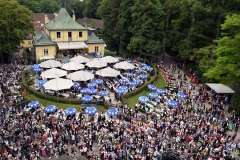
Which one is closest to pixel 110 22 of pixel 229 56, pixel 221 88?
pixel 221 88

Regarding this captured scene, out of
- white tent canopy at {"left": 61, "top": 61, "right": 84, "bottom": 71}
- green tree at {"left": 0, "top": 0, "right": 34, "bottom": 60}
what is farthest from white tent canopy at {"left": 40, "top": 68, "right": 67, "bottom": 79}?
green tree at {"left": 0, "top": 0, "right": 34, "bottom": 60}

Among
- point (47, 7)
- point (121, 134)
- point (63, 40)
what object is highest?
point (47, 7)

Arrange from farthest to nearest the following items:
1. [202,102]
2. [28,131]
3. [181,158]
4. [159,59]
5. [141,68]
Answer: [159,59], [141,68], [202,102], [28,131], [181,158]

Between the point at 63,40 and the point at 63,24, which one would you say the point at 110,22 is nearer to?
the point at 63,24

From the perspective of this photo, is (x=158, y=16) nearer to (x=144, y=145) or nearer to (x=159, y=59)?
(x=159, y=59)

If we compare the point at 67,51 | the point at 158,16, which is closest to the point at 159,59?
the point at 158,16

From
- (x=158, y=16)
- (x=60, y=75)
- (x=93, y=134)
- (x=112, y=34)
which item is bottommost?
(x=93, y=134)
